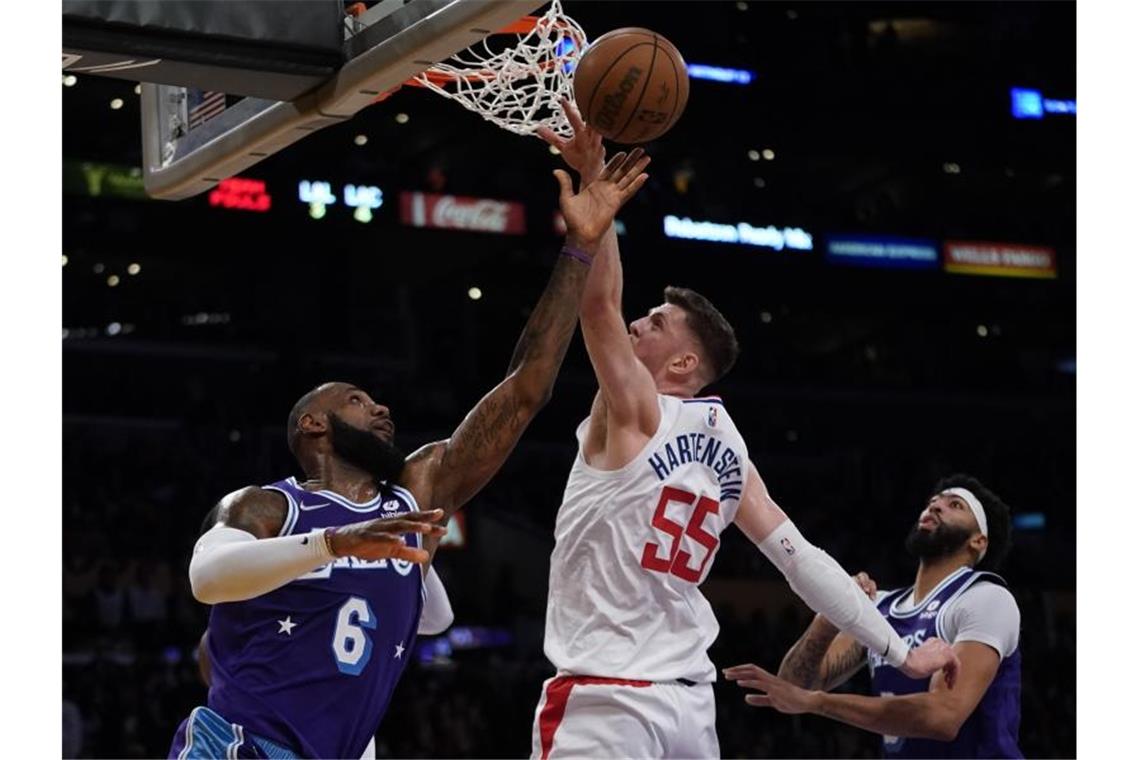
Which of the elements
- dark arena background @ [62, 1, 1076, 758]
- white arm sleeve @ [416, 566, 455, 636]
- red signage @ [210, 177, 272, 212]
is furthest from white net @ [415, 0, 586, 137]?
red signage @ [210, 177, 272, 212]

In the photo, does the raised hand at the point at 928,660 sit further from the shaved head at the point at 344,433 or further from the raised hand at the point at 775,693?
the shaved head at the point at 344,433

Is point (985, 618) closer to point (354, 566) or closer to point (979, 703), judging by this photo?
point (979, 703)

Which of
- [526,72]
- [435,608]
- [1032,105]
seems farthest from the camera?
[1032,105]

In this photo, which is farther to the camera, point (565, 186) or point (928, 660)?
point (928, 660)

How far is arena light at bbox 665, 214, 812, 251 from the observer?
68.4 ft

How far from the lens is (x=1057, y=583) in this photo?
2070cm

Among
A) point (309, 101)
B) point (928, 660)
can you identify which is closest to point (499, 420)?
point (309, 101)

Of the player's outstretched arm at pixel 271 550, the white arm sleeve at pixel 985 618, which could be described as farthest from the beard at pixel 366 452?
the white arm sleeve at pixel 985 618

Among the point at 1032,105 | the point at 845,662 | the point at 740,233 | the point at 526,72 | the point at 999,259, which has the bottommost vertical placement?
the point at 845,662

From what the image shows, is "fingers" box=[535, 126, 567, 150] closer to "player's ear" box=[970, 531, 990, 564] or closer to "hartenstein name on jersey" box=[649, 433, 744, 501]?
"hartenstein name on jersey" box=[649, 433, 744, 501]

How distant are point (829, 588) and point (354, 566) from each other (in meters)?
1.35

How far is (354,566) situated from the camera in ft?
14.2

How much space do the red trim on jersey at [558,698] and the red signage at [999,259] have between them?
19.5 meters

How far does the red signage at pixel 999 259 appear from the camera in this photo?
23141mm
